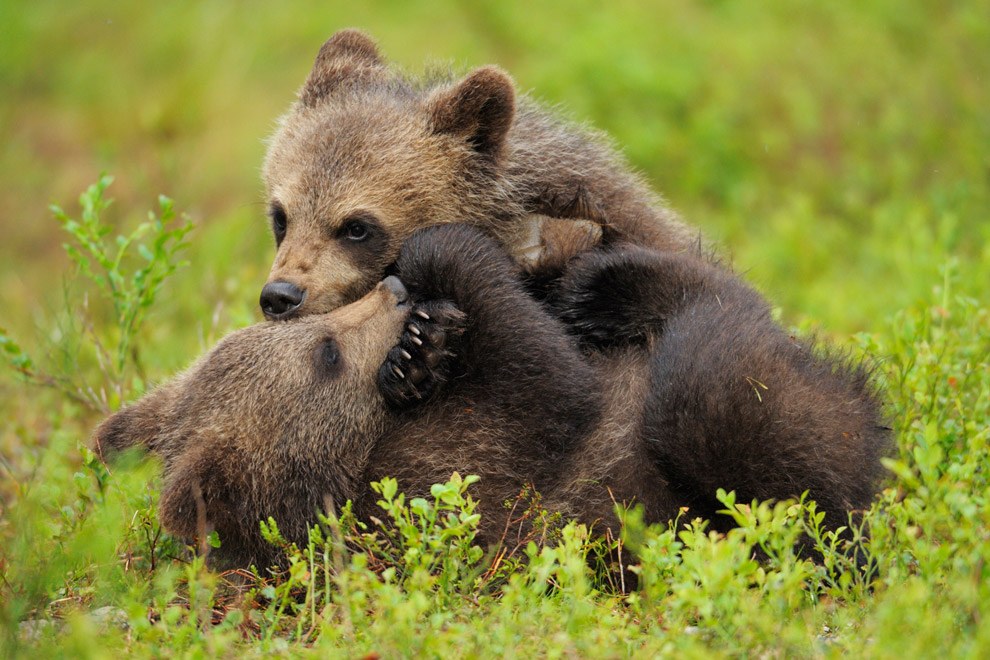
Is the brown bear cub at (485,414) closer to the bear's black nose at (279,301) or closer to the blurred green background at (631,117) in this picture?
the bear's black nose at (279,301)

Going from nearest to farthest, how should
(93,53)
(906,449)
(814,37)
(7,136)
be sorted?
1. (906,449)
2. (814,37)
3. (7,136)
4. (93,53)

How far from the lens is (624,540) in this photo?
4566 millimetres

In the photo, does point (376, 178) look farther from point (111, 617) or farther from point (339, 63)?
point (111, 617)

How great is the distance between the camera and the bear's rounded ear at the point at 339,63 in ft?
21.7

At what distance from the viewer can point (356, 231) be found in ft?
19.0

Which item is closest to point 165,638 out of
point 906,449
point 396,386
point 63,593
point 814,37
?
point 63,593

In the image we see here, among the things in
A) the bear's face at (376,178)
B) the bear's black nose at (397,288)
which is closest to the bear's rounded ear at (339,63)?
the bear's face at (376,178)

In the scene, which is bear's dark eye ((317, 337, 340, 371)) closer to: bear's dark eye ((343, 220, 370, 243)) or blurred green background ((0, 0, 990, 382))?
bear's dark eye ((343, 220, 370, 243))

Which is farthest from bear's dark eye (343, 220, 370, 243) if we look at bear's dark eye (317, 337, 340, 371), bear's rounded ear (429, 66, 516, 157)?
bear's dark eye (317, 337, 340, 371)

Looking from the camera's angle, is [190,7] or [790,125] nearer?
[790,125]

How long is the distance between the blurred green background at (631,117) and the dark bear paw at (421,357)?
287cm

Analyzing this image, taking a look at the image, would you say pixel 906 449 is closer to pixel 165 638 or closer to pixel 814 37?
pixel 165 638

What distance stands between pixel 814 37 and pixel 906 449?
27.9 feet

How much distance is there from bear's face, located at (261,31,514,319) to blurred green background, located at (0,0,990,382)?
1896 mm
